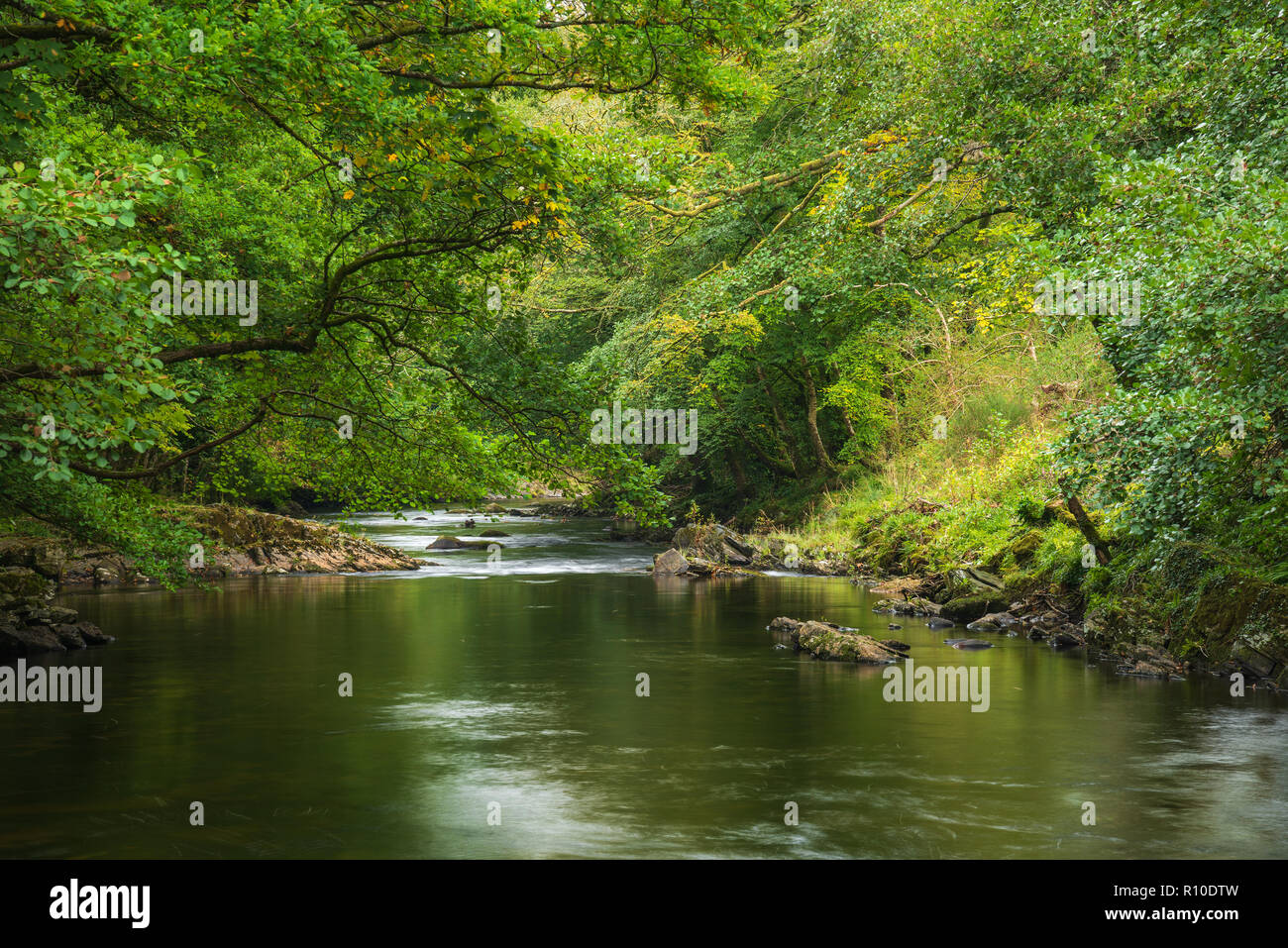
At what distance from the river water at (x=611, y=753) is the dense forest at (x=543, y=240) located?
2677 mm

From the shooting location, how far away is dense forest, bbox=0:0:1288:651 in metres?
9.86

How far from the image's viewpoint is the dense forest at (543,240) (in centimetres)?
986

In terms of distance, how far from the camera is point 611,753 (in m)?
13.8

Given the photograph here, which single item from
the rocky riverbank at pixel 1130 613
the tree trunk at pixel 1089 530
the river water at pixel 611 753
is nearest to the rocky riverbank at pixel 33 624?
the river water at pixel 611 753

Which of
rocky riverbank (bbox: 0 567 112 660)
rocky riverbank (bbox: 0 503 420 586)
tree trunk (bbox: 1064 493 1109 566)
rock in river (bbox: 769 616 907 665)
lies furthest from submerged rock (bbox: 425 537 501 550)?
tree trunk (bbox: 1064 493 1109 566)

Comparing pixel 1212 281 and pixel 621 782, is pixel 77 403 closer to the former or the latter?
pixel 621 782

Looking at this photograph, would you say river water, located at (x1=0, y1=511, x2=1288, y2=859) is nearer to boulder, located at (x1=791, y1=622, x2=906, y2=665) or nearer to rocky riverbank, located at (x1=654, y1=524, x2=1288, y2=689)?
boulder, located at (x1=791, y1=622, x2=906, y2=665)

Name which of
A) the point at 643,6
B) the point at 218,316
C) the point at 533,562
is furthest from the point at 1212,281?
the point at 533,562

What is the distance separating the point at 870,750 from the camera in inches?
543

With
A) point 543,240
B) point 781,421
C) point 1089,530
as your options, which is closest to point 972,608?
point 1089,530

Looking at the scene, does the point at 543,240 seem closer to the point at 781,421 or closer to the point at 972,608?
the point at 972,608

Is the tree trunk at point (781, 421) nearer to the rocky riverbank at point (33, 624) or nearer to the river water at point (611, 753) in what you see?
the river water at point (611, 753)

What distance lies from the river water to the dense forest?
8.78ft
